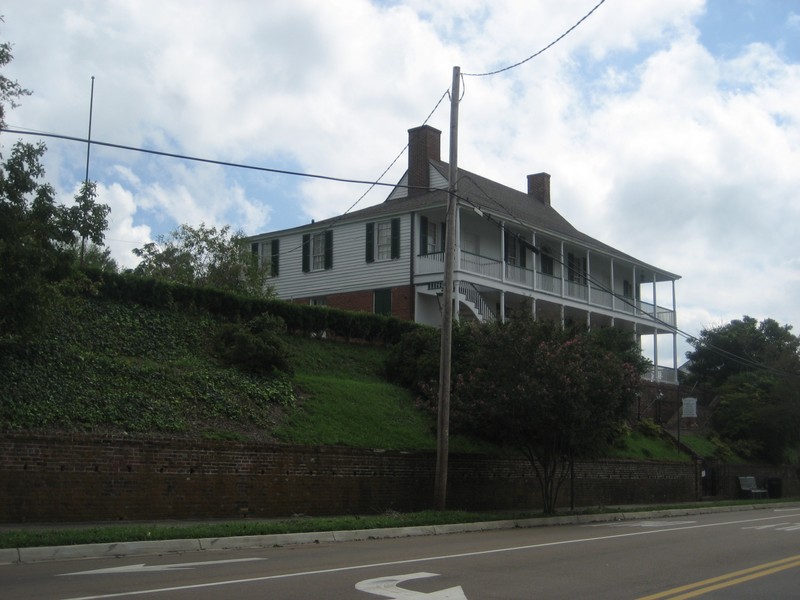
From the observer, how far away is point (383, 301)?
1415 inches

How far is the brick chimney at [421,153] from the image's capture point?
125 feet

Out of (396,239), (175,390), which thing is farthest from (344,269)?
(175,390)

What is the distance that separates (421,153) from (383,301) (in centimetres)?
685

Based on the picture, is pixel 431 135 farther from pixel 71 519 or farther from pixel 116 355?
pixel 71 519

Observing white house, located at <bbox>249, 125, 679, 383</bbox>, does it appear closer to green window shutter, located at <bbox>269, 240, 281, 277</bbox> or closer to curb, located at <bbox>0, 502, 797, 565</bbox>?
green window shutter, located at <bbox>269, 240, 281, 277</bbox>

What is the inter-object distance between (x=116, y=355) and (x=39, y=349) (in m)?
2.24

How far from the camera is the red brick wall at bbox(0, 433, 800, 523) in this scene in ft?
51.2

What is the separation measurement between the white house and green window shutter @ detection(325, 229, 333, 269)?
5 centimetres

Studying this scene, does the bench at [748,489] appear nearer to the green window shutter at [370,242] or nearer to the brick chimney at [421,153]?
the green window shutter at [370,242]

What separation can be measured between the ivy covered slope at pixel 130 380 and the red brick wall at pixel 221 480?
0.88m

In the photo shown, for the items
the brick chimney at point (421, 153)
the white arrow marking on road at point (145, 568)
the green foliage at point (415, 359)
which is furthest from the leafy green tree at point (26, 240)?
the brick chimney at point (421, 153)

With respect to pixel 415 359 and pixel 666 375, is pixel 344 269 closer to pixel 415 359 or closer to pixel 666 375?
pixel 415 359

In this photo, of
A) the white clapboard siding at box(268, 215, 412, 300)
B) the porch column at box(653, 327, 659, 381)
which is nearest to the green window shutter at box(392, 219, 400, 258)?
the white clapboard siding at box(268, 215, 412, 300)

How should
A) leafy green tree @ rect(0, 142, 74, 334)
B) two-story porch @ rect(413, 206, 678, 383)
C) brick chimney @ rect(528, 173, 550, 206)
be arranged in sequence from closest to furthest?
leafy green tree @ rect(0, 142, 74, 334)
two-story porch @ rect(413, 206, 678, 383)
brick chimney @ rect(528, 173, 550, 206)
